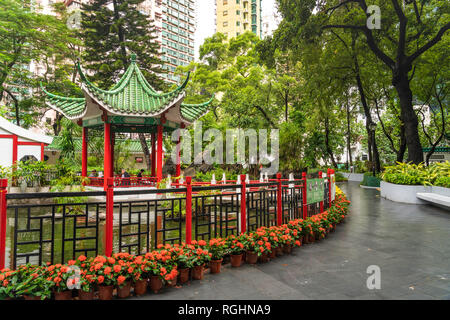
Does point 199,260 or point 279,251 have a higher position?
point 199,260

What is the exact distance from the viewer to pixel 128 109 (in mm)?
11000

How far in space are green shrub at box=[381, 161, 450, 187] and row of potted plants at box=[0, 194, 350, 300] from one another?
975 centimetres

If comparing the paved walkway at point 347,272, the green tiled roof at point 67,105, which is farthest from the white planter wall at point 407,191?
the green tiled roof at point 67,105

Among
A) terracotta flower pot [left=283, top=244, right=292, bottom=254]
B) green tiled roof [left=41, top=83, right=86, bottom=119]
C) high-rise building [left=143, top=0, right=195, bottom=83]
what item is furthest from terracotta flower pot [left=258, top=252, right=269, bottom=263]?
high-rise building [left=143, top=0, right=195, bottom=83]

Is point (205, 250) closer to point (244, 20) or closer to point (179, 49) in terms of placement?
point (244, 20)

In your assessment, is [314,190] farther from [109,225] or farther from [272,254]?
[109,225]

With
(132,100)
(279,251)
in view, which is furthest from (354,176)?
A: (279,251)

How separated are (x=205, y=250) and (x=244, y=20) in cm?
5923

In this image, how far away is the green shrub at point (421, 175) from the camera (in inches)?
449

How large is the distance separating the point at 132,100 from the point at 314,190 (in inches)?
325

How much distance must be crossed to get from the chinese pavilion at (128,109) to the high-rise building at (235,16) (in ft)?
151

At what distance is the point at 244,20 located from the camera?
55.7 meters

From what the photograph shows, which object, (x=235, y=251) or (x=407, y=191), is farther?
(x=407, y=191)
